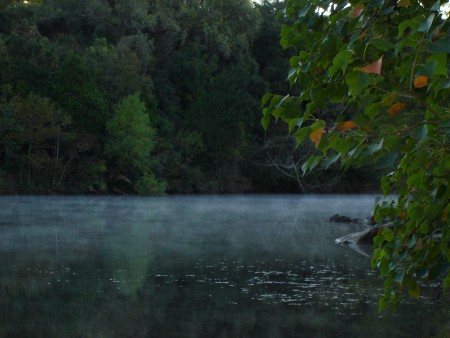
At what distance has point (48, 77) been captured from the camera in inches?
2147

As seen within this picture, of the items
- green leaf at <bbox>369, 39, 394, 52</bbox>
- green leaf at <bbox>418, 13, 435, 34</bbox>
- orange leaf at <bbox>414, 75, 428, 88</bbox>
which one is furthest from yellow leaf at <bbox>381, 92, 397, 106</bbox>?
green leaf at <bbox>418, 13, 435, 34</bbox>

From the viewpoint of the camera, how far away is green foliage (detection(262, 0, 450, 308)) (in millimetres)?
2834

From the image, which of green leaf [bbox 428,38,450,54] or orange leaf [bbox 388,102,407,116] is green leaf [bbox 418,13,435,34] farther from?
orange leaf [bbox 388,102,407,116]

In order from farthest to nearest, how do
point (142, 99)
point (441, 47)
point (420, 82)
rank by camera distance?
point (142, 99)
point (420, 82)
point (441, 47)

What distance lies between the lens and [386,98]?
3.15 meters

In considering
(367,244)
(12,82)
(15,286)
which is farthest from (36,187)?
(15,286)

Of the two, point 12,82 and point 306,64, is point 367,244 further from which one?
point 12,82

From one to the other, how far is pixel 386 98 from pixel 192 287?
387 inches

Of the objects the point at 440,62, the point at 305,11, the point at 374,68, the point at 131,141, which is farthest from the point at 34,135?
the point at 440,62

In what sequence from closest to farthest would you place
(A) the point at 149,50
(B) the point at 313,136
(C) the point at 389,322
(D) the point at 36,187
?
(B) the point at 313,136 < (C) the point at 389,322 < (D) the point at 36,187 < (A) the point at 149,50

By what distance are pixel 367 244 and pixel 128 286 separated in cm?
1007

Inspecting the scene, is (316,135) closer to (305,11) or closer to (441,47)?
(441,47)

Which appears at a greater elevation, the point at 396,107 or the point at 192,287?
the point at 396,107

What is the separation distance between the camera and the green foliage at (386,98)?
2834 millimetres
